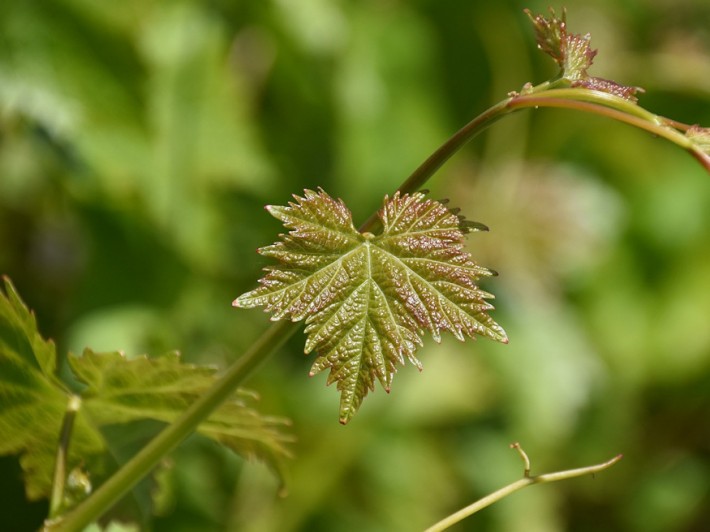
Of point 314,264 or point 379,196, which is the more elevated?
point 379,196

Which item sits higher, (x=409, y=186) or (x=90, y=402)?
(x=409, y=186)

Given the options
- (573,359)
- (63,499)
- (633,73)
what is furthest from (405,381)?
(63,499)

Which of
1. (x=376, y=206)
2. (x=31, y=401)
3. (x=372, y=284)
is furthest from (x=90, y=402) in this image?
(x=376, y=206)

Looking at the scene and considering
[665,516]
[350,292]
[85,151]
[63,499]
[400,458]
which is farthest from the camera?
[665,516]

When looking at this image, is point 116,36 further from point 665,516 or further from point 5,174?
point 665,516

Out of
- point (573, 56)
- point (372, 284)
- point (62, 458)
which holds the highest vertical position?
point (573, 56)

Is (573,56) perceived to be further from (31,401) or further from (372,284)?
(31,401)
